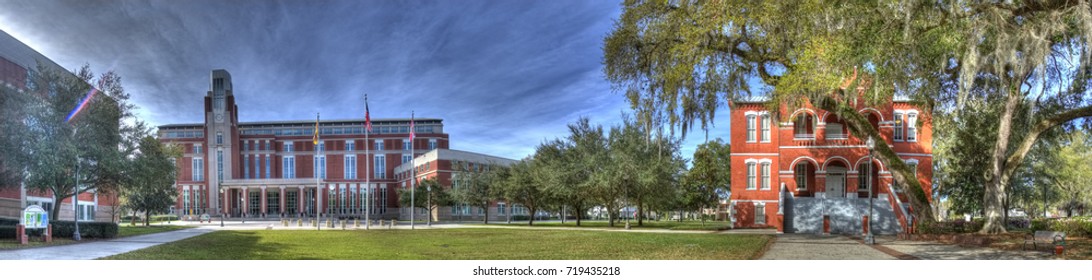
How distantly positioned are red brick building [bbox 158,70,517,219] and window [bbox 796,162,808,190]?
1304 centimetres

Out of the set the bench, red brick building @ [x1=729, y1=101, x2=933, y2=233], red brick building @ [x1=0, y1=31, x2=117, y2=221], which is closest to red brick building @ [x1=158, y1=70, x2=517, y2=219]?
red brick building @ [x1=0, y1=31, x2=117, y2=221]

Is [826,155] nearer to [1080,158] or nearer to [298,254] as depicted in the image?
[1080,158]

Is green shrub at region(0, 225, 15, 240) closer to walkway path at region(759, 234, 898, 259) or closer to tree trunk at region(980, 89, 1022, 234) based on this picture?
walkway path at region(759, 234, 898, 259)

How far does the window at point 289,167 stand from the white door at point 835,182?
1821 cm

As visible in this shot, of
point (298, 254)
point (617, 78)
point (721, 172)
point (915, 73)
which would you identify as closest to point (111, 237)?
point (298, 254)

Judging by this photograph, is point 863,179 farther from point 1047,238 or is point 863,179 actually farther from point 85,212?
point 85,212

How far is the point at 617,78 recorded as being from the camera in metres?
11.0

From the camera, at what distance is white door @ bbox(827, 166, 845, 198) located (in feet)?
75.9

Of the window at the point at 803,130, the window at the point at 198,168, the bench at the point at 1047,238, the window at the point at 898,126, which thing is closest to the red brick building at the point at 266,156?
the window at the point at 198,168

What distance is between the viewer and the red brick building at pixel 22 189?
399 inches

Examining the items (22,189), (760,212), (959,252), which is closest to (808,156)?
(760,212)

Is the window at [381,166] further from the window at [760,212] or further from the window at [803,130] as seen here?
the window at [803,130]

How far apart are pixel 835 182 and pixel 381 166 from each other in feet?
58.4
